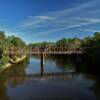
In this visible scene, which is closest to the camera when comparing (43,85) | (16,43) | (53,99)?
(53,99)

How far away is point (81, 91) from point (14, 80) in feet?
53.0

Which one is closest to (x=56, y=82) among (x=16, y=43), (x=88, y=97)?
(x=88, y=97)

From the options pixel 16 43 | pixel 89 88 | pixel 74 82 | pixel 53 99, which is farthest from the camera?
pixel 16 43

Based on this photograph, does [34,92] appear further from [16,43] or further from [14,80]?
[16,43]

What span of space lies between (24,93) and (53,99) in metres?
5.94

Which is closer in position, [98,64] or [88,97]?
[88,97]

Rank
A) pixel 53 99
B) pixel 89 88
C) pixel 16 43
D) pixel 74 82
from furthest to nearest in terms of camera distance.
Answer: pixel 16 43, pixel 74 82, pixel 89 88, pixel 53 99

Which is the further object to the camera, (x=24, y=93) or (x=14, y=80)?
(x=14, y=80)

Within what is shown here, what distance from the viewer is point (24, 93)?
129ft

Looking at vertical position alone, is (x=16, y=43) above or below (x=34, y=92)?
above

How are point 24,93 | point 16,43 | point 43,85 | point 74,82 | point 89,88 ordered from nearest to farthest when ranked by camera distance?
point 24,93 → point 89,88 → point 43,85 → point 74,82 → point 16,43

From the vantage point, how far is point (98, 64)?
73.1m

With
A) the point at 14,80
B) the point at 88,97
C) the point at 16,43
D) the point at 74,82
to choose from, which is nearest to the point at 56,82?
the point at 74,82

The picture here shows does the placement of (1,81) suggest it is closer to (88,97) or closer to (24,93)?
(24,93)
